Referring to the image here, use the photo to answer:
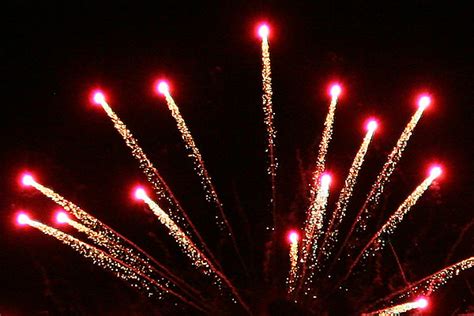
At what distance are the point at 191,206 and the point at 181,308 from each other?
1.90 m

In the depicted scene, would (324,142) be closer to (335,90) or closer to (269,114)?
(335,90)

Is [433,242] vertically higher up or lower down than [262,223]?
lower down

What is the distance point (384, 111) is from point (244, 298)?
4220 millimetres

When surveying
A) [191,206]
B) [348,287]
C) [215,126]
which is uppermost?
[215,126]

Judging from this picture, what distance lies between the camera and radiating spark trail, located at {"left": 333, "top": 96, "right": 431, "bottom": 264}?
10.9 m

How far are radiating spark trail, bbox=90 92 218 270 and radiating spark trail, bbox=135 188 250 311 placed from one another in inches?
6.4

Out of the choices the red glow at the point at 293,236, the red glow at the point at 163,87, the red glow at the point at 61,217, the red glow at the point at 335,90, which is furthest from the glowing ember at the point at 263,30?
the red glow at the point at 61,217

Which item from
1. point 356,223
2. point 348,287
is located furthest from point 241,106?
point 348,287

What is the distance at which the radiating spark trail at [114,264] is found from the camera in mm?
10906

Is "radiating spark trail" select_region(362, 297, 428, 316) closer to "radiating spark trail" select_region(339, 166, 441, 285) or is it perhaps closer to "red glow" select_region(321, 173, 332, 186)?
"radiating spark trail" select_region(339, 166, 441, 285)

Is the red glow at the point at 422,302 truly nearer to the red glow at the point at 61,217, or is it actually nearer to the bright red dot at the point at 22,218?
the red glow at the point at 61,217

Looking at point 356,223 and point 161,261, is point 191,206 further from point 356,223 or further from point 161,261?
point 356,223

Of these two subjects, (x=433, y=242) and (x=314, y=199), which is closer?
(x=314, y=199)

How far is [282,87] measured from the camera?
11.0 metres
